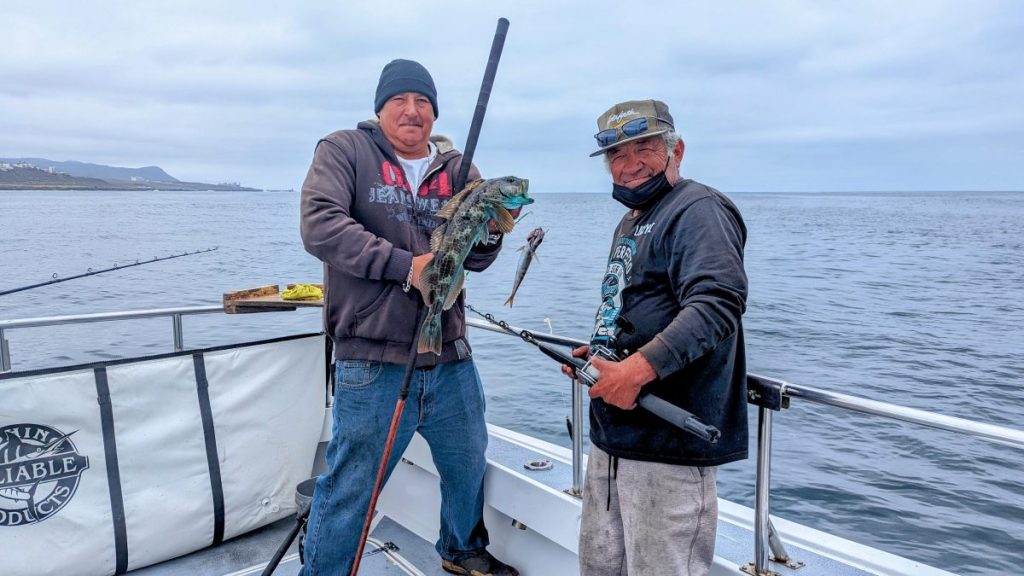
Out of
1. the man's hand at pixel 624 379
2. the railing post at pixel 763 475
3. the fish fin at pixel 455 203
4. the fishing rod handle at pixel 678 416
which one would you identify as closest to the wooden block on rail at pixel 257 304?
the fish fin at pixel 455 203

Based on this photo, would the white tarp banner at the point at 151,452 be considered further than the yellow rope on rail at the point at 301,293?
No

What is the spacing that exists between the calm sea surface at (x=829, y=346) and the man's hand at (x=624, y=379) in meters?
1.14

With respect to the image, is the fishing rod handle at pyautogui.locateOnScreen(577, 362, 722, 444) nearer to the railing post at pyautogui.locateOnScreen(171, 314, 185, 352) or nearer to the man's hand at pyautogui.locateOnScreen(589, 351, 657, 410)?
the man's hand at pyautogui.locateOnScreen(589, 351, 657, 410)

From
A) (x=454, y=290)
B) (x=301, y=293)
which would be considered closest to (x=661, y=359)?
(x=454, y=290)

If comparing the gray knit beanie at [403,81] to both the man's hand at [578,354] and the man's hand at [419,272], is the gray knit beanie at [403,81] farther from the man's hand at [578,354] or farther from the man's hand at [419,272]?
the man's hand at [578,354]

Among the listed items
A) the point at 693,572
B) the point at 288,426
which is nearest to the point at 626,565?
the point at 693,572

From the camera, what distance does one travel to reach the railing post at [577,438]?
9.73 feet

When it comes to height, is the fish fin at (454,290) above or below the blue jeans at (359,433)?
above

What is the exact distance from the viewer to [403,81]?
2846 millimetres

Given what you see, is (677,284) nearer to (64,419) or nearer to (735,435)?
(735,435)

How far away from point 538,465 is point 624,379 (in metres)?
1.56

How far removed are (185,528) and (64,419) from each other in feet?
2.66

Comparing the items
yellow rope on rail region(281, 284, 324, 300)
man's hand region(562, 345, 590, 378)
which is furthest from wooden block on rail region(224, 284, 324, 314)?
man's hand region(562, 345, 590, 378)

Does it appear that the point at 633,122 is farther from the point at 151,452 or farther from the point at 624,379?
the point at 151,452
